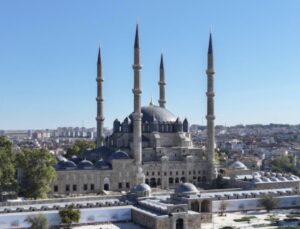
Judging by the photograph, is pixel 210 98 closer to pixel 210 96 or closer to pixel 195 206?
pixel 210 96

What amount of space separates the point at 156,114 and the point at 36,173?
1316cm

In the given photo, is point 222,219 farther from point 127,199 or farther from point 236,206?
point 127,199

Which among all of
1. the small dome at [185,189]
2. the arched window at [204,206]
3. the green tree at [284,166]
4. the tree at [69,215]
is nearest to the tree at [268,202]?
the arched window at [204,206]

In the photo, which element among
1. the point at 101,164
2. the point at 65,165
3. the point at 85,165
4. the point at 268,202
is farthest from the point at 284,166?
the point at 65,165

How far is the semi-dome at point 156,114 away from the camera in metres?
42.7

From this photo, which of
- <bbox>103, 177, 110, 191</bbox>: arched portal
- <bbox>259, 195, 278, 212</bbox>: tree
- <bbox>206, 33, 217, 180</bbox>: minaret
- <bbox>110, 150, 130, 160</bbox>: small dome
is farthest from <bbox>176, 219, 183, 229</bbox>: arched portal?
<bbox>206, 33, 217, 180</bbox>: minaret

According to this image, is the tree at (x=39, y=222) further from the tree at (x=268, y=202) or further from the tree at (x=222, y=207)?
the tree at (x=268, y=202)

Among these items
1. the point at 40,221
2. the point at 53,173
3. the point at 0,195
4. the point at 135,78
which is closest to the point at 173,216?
the point at 40,221

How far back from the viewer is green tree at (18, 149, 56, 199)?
33.1m

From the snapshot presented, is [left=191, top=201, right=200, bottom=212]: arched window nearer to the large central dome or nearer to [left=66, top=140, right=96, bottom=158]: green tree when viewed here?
the large central dome

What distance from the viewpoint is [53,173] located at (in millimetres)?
33688

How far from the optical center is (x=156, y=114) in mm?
43188

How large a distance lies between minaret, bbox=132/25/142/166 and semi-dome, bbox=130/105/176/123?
350 centimetres

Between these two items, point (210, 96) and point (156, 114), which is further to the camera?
point (156, 114)
